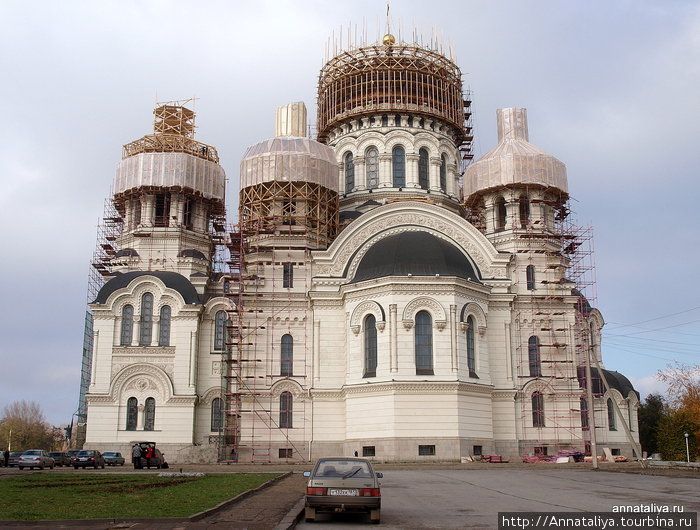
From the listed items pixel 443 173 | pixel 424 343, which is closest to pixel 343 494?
pixel 424 343

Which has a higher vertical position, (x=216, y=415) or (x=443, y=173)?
(x=443, y=173)

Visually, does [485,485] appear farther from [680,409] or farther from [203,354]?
[680,409]

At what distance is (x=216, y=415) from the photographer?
45.0m

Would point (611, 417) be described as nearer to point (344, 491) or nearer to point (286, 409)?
point (286, 409)

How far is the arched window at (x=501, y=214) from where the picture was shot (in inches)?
1933

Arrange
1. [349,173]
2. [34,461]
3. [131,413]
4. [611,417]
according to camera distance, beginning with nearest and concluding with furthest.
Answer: [34,461] → [131,413] → [611,417] → [349,173]

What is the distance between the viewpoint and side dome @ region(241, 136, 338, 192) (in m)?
46.7

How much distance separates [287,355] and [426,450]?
9755mm

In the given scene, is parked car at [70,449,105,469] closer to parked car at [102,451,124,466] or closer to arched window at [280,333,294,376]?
parked car at [102,451,124,466]

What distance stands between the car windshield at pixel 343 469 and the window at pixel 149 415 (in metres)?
30.2

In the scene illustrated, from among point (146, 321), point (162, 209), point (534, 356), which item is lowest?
point (534, 356)

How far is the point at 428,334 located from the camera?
40812 millimetres

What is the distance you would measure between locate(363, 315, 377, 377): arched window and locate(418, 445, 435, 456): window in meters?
4.42

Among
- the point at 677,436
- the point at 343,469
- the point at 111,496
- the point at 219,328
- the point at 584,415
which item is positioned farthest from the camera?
the point at 677,436
